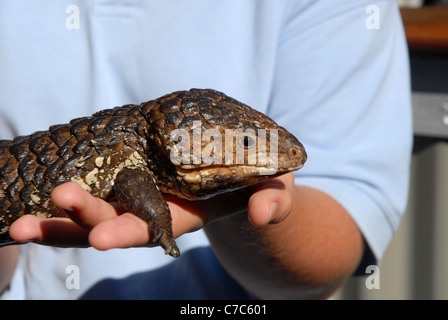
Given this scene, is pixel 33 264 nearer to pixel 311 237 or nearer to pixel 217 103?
pixel 311 237

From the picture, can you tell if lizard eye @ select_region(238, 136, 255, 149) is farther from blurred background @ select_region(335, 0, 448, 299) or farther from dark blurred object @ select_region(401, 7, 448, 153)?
blurred background @ select_region(335, 0, 448, 299)

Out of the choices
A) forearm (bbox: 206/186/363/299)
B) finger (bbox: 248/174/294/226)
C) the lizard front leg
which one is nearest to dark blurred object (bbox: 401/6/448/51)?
forearm (bbox: 206/186/363/299)

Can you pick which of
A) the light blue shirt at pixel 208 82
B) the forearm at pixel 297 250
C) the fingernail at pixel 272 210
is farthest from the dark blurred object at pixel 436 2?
the fingernail at pixel 272 210

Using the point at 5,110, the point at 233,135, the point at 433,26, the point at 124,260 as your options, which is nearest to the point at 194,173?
the point at 233,135

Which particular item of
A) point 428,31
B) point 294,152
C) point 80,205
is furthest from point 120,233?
point 428,31

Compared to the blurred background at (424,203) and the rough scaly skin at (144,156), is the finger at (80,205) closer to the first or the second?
the rough scaly skin at (144,156)
